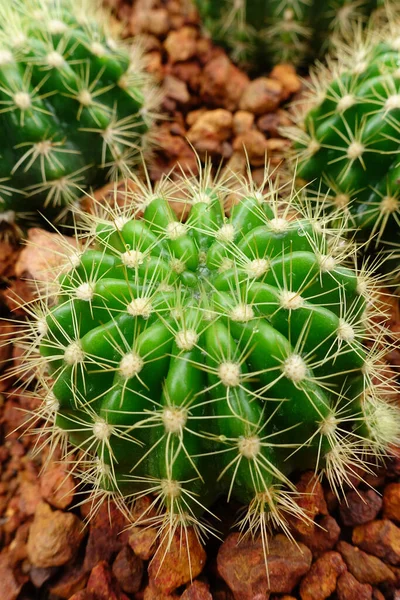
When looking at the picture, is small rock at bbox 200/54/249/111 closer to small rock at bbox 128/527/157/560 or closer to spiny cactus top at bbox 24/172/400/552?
spiny cactus top at bbox 24/172/400/552

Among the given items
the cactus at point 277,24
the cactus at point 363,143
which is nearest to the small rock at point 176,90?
the cactus at point 277,24

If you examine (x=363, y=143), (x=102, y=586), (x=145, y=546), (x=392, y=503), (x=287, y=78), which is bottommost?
(x=102, y=586)

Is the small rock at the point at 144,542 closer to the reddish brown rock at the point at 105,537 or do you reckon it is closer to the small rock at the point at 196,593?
the reddish brown rock at the point at 105,537

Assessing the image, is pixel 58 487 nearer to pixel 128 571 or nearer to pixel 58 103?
pixel 128 571

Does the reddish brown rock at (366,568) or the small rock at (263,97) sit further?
the small rock at (263,97)

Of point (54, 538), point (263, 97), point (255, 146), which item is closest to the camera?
point (54, 538)

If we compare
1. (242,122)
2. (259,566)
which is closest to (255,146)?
(242,122)
